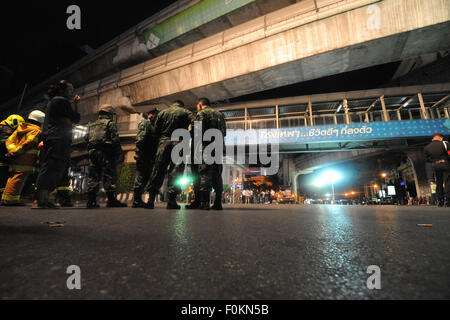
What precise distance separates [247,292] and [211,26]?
14118 millimetres

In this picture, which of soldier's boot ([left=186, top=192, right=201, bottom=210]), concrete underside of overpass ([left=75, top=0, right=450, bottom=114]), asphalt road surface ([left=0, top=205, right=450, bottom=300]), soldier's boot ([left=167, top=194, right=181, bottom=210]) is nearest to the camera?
asphalt road surface ([left=0, top=205, right=450, bottom=300])

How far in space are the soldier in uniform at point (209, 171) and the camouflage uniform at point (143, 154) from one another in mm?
1160

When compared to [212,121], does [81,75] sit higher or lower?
higher

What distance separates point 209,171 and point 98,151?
2297 mm

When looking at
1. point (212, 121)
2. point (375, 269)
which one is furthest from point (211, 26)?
point (375, 269)

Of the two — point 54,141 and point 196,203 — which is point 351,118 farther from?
point 54,141

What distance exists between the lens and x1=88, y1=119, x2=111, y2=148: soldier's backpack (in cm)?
364

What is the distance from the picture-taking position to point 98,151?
3697mm

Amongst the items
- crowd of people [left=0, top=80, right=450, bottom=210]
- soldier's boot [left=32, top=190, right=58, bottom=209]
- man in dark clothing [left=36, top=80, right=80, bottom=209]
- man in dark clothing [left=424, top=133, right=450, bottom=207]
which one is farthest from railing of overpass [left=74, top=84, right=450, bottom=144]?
soldier's boot [left=32, top=190, right=58, bottom=209]

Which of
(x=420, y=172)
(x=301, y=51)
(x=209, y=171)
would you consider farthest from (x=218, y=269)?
(x=420, y=172)

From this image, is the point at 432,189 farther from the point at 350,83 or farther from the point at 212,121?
the point at 212,121

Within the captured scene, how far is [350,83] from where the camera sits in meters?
15.2

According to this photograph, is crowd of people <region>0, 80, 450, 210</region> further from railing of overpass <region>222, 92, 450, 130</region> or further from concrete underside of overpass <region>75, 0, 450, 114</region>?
railing of overpass <region>222, 92, 450, 130</region>
